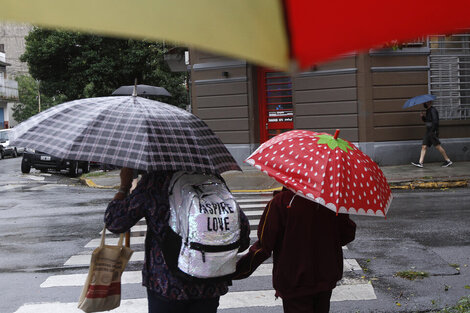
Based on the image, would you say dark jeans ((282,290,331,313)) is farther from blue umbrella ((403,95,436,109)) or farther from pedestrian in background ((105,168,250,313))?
blue umbrella ((403,95,436,109))

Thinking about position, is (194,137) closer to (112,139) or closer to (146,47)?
(112,139)

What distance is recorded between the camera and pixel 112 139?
10.5 ft

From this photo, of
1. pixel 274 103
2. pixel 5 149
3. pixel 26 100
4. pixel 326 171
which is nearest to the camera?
pixel 326 171

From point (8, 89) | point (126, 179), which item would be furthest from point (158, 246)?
point (8, 89)

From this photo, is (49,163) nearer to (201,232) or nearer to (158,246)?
(158,246)

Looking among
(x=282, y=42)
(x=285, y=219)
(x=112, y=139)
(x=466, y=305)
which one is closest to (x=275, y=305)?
(x=466, y=305)

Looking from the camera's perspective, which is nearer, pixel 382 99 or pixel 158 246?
pixel 158 246

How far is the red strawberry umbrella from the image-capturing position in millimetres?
3369

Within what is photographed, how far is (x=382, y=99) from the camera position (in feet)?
53.6

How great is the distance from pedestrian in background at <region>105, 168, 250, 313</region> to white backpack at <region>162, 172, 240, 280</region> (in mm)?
71

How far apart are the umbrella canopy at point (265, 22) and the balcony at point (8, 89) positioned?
2423 inches

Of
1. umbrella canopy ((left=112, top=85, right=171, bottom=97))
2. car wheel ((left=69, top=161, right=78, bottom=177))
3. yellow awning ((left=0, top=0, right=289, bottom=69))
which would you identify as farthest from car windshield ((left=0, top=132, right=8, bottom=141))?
yellow awning ((left=0, top=0, right=289, bottom=69))

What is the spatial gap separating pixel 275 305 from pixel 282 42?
15.1 feet

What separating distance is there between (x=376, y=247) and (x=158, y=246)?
16.5ft
